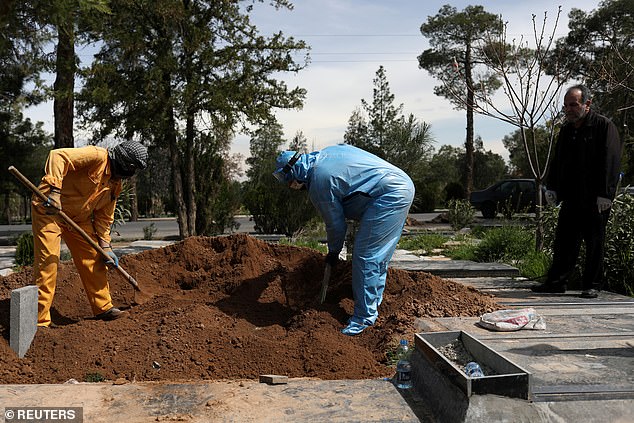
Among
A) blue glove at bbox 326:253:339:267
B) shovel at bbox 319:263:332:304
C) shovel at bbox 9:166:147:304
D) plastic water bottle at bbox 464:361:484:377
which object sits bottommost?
plastic water bottle at bbox 464:361:484:377

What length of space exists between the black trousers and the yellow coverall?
4069 millimetres

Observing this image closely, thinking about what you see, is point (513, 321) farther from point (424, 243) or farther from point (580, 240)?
point (424, 243)

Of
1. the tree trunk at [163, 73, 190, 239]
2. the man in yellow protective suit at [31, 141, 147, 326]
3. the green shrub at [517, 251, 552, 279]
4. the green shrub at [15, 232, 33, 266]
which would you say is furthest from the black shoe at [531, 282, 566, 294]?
the tree trunk at [163, 73, 190, 239]

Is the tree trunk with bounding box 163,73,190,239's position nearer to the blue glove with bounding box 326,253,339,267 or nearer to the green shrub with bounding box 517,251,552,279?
the green shrub with bounding box 517,251,552,279

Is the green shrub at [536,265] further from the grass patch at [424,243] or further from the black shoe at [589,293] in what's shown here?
the grass patch at [424,243]

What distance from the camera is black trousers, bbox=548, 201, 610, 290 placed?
5344 mm

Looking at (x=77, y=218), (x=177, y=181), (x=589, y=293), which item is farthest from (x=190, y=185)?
(x=589, y=293)

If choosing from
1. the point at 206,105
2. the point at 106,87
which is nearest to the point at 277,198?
the point at 206,105

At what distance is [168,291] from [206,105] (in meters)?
6.13

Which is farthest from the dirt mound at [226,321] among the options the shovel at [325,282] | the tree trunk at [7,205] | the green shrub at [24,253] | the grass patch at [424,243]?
the tree trunk at [7,205]

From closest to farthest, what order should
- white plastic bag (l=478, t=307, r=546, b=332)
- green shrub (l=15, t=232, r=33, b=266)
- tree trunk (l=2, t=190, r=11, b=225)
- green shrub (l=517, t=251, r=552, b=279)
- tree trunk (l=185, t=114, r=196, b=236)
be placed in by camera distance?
white plastic bag (l=478, t=307, r=546, b=332)
green shrub (l=517, t=251, r=552, b=279)
green shrub (l=15, t=232, r=33, b=266)
tree trunk (l=185, t=114, r=196, b=236)
tree trunk (l=2, t=190, r=11, b=225)

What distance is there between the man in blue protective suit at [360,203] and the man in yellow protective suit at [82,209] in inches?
52.1

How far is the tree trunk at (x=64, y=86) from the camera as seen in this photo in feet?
35.3

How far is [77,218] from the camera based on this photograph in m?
4.58
